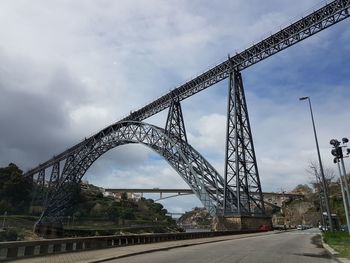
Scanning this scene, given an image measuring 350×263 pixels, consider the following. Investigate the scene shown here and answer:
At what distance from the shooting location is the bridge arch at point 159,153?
5494 cm

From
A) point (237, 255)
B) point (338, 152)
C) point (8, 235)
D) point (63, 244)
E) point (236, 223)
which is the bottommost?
point (237, 255)

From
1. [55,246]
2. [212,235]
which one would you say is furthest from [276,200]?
[55,246]

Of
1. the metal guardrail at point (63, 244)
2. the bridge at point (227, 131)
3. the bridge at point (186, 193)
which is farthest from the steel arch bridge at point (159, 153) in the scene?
the bridge at point (186, 193)

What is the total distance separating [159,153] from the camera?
62.6m

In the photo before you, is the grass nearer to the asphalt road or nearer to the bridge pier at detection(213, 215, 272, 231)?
the asphalt road

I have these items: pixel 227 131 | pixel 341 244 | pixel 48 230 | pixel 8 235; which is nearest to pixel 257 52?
pixel 227 131

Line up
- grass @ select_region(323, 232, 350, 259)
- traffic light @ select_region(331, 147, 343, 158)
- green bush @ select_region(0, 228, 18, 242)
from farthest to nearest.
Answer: green bush @ select_region(0, 228, 18, 242) → traffic light @ select_region(331, 147, 343, 158) → grass @ select_region(323, 232, 350, 259)

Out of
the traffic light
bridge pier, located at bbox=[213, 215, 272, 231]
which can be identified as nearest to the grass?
the traffic light

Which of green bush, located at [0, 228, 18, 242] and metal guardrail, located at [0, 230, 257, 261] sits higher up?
green bush, located at [0, 228, 18, 242]

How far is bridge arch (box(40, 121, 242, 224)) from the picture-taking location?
180ft

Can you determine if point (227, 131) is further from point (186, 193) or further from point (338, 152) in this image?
point (186, 193)

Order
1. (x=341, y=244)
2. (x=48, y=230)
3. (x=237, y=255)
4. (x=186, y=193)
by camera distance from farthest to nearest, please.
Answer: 1. (x=186, y=193)
2. (x=48, y=230)
3. (x=341, y=244)
4. (x=237, y=255)

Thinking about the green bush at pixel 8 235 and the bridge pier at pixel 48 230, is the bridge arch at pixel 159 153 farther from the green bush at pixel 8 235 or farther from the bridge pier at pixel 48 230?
the green bush at pixel 8 235

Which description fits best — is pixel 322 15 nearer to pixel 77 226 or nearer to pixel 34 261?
pixel 34 261
